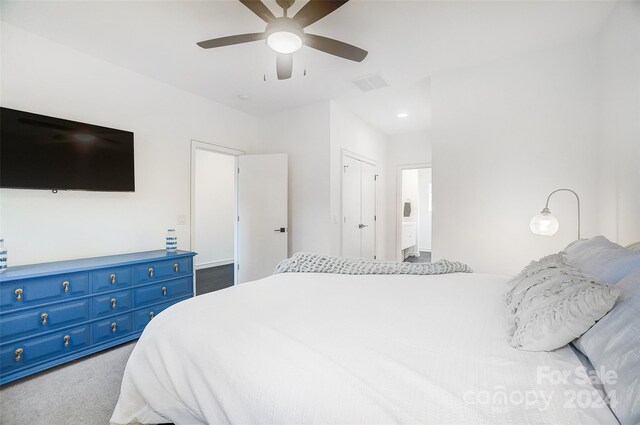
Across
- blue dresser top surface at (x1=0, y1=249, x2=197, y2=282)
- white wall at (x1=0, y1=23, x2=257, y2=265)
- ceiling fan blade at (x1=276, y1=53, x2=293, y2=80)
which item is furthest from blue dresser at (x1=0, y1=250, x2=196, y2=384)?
ceiling fan blade at (x1=276, y1=53, x2=293, y2=80)

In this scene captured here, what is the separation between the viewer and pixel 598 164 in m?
2.43

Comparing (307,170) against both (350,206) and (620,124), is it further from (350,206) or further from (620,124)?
(620,124)

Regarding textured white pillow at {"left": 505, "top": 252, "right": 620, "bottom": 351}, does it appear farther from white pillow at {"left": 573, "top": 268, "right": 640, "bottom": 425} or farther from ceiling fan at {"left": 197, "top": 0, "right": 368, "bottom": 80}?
ceiling fan at {"left": 197, "top": 0, "right": 368, "bottom": 80}

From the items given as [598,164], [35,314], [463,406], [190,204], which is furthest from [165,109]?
[598,164]

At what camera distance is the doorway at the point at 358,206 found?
4.26 metres

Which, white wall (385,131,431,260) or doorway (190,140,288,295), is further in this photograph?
white wall (385,131,431,260)

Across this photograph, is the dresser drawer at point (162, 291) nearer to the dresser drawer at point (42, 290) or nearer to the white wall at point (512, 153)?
the dresser drawer at point (42, 290)

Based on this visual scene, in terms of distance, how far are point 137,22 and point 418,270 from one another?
112 inches

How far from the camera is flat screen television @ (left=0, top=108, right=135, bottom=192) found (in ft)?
7.16

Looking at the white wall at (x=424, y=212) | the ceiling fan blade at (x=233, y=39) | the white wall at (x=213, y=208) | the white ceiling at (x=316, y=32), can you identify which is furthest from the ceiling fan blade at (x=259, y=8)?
the white wall at (x=424, y=212)

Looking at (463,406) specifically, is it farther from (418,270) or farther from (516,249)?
(516,249)

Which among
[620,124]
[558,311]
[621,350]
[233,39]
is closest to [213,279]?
[233,39]

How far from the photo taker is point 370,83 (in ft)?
11.0

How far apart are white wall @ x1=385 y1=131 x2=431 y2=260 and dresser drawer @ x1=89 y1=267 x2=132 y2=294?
14.6 feet
